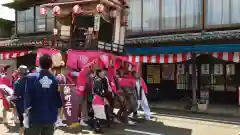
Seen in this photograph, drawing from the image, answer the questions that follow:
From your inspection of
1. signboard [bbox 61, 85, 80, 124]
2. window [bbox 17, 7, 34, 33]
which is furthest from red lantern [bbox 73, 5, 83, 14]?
window [bbox 17, 7, 34, 33]

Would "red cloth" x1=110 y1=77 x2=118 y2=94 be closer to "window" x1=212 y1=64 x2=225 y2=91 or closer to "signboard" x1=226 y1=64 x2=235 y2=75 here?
"window" x1=212 y1=64 x2=225 y2=91

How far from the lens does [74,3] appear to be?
33.6 feet

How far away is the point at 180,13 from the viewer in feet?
50.2

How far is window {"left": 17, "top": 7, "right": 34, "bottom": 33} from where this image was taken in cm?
2075

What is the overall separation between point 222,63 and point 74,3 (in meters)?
8.85

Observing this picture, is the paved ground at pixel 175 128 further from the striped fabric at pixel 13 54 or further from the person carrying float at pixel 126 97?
the striped fabric at pixel 13 54

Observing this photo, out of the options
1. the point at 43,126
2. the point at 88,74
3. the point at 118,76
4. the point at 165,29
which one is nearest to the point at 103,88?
the point at 88,74

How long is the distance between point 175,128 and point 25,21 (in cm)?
1627

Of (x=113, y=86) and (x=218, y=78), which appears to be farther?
(x=218, y=78)

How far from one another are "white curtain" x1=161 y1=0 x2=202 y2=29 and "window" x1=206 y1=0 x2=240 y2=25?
22.1 inches

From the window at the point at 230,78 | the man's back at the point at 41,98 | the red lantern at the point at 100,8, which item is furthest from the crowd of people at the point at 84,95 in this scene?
the window at the point at 230,78

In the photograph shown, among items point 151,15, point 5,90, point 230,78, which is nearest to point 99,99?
point 5,90

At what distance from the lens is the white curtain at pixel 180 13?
1477cm

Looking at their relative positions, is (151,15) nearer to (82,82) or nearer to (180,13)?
(180,13)
